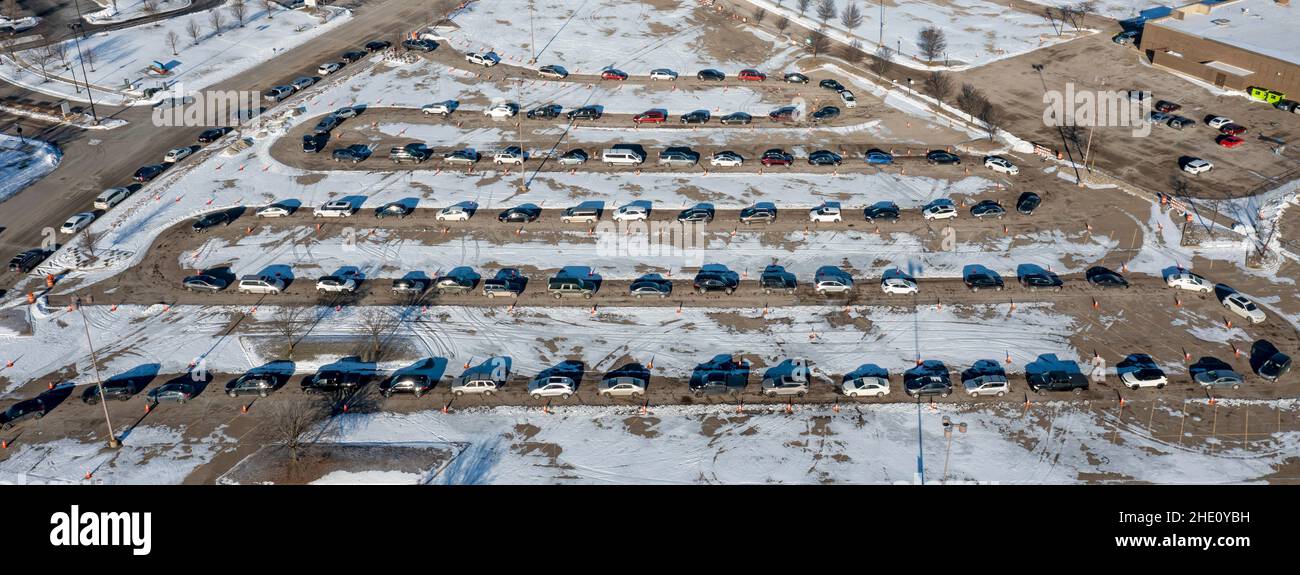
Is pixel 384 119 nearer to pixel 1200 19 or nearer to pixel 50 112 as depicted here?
pixel 50 112

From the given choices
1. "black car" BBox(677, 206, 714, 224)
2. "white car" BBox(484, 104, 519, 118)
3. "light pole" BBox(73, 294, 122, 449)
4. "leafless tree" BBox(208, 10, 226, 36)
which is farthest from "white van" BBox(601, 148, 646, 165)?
"leafless tree" BBox(208, 10, 226, 36)

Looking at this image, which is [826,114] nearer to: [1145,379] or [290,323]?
[1145,379]

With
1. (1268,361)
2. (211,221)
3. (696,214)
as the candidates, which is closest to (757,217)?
(696,214)

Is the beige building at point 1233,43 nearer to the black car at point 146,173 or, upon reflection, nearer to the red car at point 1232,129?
the red car at point 1232,129

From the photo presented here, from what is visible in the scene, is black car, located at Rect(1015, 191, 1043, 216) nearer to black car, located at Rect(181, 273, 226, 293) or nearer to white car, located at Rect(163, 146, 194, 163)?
black car, located at Rect(181, 273, 226, 293)

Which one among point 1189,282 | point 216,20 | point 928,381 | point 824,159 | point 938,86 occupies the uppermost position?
point 216,20

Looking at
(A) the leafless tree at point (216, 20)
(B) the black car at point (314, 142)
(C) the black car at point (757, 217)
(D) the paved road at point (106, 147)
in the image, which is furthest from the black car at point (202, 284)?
(A) the leafless tree at point (216, 20)
